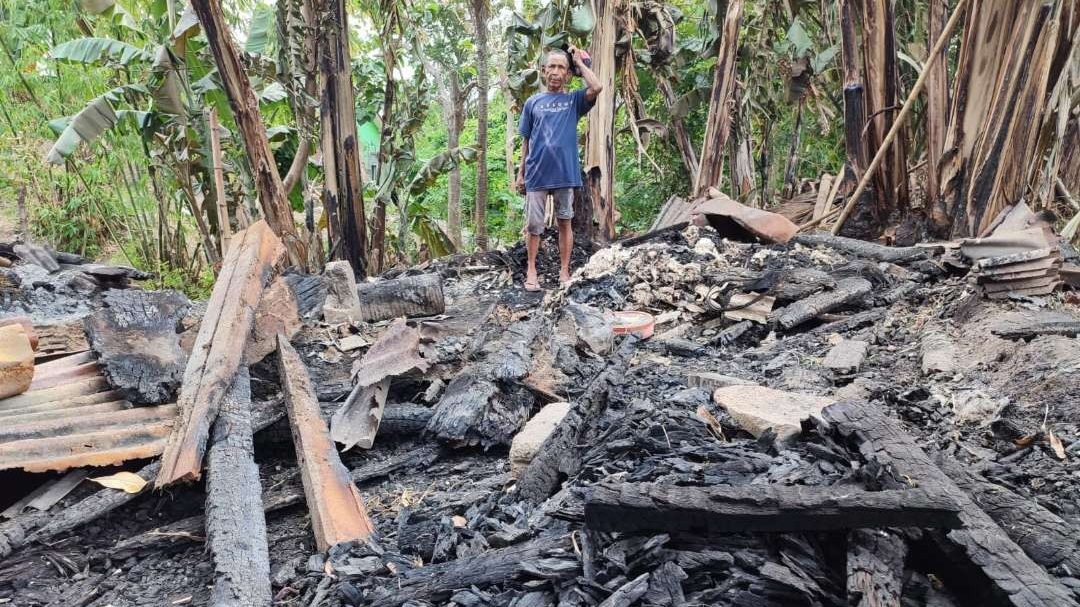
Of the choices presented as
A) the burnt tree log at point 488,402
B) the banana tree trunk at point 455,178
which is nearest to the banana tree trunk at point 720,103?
the banana tree trunk at point 455,178

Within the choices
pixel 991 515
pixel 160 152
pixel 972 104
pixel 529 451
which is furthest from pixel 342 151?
pixel 991 515

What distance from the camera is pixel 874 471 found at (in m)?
1.75

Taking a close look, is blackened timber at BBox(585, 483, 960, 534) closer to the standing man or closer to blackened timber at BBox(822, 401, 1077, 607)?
blackened timber at BBox(822, 401, 1077, 607)

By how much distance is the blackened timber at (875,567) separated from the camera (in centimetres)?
142

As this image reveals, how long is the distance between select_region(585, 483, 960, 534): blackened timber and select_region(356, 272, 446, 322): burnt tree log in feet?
11.5

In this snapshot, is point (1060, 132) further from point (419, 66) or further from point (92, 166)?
point (92, 166)

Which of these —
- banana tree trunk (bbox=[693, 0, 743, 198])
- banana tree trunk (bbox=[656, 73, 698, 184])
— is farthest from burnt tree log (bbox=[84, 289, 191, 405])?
banana tree trunk (bbox=[656, 73, 698, 184])

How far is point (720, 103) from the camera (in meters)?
6.94

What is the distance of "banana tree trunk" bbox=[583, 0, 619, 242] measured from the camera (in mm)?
6855

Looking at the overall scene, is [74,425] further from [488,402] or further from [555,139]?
[555,139]

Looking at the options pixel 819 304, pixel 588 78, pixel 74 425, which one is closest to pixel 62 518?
pixel 74 425

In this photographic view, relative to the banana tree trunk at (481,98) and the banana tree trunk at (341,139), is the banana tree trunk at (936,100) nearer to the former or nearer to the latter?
the banana tree trunk at (481,98)

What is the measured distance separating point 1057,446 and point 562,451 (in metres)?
1.61

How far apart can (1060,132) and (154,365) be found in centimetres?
617
